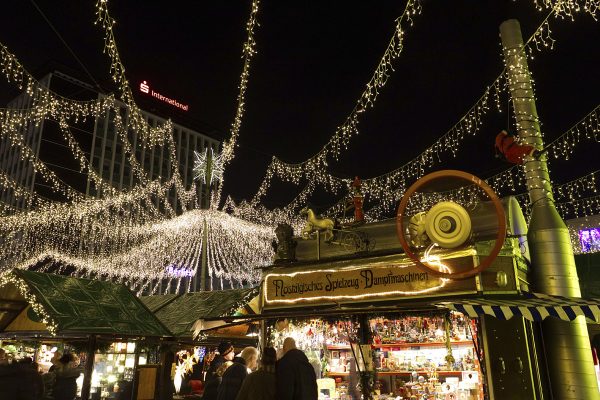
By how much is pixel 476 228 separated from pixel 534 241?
48.8 inches

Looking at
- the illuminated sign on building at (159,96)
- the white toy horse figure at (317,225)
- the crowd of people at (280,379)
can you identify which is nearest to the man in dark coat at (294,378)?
the crowd of people at (280,379)

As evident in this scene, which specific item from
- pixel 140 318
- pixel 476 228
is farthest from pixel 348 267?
pixel 140 318

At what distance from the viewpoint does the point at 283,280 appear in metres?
9.25

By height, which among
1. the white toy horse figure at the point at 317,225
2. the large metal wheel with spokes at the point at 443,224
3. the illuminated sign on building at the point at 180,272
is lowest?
the large metal wheel with spokes at the point at 443,224

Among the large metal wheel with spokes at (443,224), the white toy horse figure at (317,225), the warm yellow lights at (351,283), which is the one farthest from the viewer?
the white toy horse figure at (317,225)

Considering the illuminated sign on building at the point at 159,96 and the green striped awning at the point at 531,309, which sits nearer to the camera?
the green striped awning at the point at 531,309

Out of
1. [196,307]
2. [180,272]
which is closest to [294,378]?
[196,307]

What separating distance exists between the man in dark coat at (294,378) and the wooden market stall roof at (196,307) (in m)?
5.03

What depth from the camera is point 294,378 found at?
515 centimetres

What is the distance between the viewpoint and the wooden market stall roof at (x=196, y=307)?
35.1ft

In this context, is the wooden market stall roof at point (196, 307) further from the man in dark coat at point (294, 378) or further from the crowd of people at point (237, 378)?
the man in dark coat at point (294, 378)

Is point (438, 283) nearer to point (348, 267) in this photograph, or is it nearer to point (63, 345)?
point (348, 267)

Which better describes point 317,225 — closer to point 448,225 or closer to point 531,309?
point 448,225

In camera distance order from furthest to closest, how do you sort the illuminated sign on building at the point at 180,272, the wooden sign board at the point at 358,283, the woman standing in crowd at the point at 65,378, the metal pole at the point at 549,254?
1. the illuminated sign on building at the point at 180,272
2. the woman standing in crowd at the point at 65,378
3. the wooden sign board at the point at 358,283
4. the metal pole at the point at 549,254
